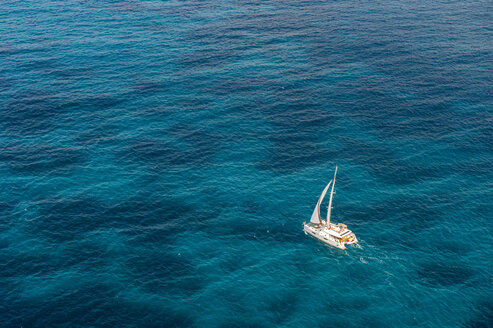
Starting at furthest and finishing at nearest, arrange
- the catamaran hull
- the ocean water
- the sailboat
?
1. the catamaran hull
2. the sailboat
3. the ocean water

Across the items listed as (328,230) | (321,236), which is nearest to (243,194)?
(321,236)

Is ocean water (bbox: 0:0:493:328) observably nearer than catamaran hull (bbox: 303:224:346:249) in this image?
Yes

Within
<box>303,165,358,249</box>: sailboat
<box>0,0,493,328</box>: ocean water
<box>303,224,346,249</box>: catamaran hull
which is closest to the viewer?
<box>0,0,493,328</box>: ocean water

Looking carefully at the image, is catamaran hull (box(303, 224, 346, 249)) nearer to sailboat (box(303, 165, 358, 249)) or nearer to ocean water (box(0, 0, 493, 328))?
sailboat (box(303, 165, 358, 249))

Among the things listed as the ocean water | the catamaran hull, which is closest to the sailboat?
the catamaran hull

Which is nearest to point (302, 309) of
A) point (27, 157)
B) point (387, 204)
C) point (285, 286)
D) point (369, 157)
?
point (285, 286)

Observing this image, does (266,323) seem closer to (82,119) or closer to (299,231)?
(299,231)
